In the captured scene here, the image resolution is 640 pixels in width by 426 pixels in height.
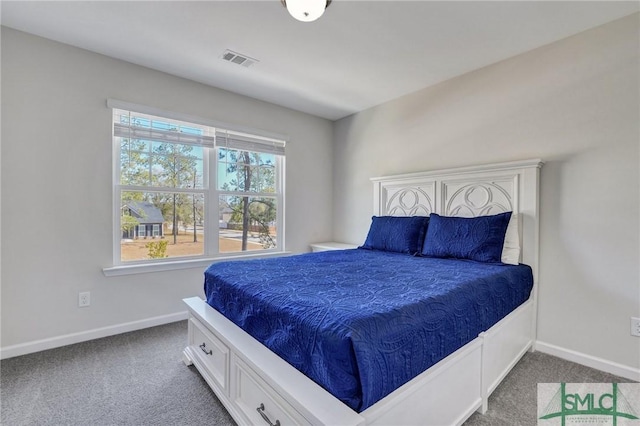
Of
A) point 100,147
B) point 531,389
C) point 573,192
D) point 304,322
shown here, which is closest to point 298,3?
point 304,322

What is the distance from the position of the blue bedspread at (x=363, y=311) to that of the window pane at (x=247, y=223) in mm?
1338

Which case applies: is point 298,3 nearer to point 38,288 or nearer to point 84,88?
point 84,88

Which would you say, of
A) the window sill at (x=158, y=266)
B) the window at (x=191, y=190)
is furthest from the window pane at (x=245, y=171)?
the window sill at (x=158, y=266)

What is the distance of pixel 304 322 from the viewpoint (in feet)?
3.96

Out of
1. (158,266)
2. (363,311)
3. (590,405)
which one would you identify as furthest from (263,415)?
(158,266)

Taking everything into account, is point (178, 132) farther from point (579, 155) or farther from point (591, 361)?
point (591, 361)

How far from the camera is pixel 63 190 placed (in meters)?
2.42

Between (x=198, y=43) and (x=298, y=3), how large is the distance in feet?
3.68

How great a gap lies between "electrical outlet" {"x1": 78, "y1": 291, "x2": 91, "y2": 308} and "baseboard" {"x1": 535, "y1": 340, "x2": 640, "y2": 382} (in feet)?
12.3

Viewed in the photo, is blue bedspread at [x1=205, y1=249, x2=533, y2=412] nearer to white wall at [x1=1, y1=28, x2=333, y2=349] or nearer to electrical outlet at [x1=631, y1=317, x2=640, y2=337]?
electrical outlet at [x1=631, y1=317, x2=640, y2=337]

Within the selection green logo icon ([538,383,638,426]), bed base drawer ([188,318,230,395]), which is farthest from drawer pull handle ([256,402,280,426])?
green logo icon ([538,383,638,426])

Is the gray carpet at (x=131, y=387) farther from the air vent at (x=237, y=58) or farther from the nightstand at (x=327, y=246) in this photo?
the air vent at (x=237, y=58)

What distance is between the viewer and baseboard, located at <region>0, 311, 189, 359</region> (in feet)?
7.30

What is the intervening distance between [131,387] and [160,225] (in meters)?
1.57
